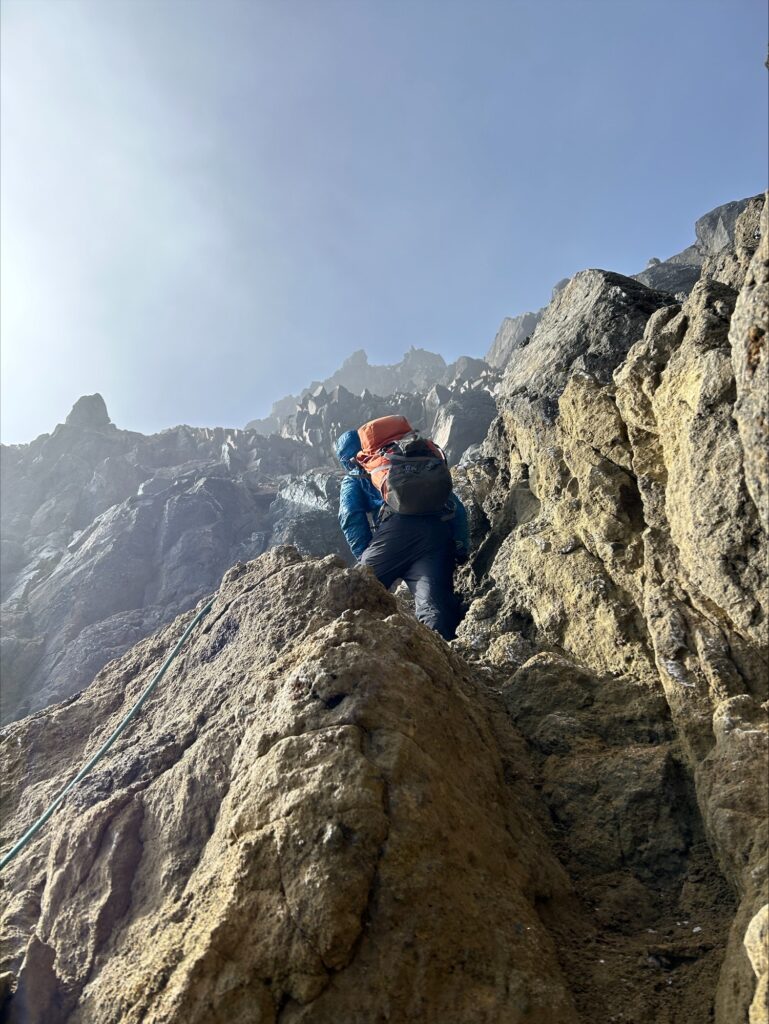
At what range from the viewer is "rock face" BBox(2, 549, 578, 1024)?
267 cm

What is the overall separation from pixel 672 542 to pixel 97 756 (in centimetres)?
461

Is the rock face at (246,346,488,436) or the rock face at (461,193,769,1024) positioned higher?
the rock face at (246,346,488,436)

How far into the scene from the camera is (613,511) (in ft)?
17.3

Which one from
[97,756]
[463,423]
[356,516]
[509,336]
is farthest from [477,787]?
[509,336]

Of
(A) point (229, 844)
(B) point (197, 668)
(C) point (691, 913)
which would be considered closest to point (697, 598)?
Answer: (C) point (691, 913)

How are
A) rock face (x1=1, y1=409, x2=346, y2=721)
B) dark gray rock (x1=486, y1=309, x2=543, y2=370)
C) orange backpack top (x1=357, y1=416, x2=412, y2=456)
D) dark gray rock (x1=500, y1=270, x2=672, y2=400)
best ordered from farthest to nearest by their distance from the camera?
dark gray rock (x1=486, y1=309, x2=543, y2=370), rock face (x1=1, y1=409, x2=346, y2=721), orange backpack top (x1=357, y1=416, x2=412, y2=456), dark gray rock (x1=500, y1=270, x2=672, y2=400)

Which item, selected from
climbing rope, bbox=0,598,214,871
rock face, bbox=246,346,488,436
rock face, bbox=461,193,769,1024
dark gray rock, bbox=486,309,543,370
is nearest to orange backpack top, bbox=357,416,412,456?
rock face, bbox=461,193,769,1024

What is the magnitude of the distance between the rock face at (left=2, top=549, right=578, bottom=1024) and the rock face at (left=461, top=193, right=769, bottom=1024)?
1.06 metres

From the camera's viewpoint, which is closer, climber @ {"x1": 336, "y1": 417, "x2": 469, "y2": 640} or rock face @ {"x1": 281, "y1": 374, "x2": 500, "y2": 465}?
climber @ {"x1": 336, "y1": 417, "x2": 469, "y2": 640}

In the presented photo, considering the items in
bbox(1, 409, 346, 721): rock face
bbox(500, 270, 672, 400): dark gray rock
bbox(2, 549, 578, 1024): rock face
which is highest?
bbox(1, 409, 346, 721): rock face

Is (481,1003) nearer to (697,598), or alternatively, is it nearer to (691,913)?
(691,913)

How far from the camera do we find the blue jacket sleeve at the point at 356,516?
9003 millimetres

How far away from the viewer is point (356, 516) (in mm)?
9039

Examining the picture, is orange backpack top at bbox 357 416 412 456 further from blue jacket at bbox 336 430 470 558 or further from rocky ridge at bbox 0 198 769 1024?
rocky ridge at bbox 0 198 769 1024
